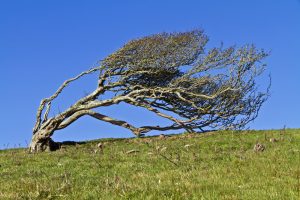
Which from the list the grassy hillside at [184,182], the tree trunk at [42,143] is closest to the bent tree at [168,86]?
the tree trunk at [42,143]

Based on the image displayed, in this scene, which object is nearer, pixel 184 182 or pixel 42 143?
pixel 184 182

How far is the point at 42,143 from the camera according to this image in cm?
2934

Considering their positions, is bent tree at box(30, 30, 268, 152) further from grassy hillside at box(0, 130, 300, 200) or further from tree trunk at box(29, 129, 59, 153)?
grassy hillside at box(0, 130, 300, 200)

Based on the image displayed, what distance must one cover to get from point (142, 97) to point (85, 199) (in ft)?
76.7

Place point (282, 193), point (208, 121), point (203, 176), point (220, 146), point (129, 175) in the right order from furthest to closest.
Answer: point (208, 121)
point (220, 146)
point (129, 175)
point (203, 176)
point (282, 193)

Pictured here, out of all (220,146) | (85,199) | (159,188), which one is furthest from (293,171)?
(220,146)

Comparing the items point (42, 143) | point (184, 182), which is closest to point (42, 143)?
point (42, 143)

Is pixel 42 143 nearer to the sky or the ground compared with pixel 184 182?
nearer to the sky

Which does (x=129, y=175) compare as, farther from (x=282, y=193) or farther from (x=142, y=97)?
(x=142, y=97)

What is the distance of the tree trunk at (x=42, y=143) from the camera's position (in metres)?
28.9

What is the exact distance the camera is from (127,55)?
32125 mm

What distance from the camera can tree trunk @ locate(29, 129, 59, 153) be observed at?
28859 millimetres

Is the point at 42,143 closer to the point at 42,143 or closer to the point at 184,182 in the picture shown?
the point at 42,143

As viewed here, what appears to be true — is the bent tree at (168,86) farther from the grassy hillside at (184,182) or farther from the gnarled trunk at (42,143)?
the grassy hillside at (184,182)
